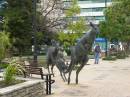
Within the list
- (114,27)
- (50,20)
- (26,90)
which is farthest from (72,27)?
(26,90)

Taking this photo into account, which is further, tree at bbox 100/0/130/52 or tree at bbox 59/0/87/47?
tree at bbox 59/0/87/47

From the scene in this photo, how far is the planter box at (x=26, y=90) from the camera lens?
42.0 feet

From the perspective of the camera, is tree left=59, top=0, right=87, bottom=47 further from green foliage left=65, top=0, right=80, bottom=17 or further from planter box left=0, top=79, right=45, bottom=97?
planter box left=0, top=79, right=45, bottom=97

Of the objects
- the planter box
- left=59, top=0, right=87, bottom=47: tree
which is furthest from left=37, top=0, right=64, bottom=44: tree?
the planter box

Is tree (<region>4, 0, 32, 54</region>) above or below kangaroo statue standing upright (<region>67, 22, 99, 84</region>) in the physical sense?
above

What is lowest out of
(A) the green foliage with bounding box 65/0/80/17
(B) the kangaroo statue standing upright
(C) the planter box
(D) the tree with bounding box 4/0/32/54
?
(C) the planter box

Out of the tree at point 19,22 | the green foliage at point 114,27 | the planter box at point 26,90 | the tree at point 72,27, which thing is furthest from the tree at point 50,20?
the planter box at point 26,90

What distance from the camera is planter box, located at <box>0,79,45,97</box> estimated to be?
504 inches

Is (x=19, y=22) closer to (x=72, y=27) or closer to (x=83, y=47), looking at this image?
(x=72, y=27)

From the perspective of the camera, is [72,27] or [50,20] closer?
[50,20]

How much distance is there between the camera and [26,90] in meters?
13.9

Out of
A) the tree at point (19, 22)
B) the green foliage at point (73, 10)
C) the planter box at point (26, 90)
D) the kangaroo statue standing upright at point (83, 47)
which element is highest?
the green foliage at point (73, 10)

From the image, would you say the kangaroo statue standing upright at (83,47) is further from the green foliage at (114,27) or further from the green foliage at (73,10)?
the green foliage at (73,10)

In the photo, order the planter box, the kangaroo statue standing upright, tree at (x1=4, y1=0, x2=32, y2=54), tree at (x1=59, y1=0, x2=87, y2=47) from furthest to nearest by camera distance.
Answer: tree at (x1=59, y1=0, x2=87, y2=47) < tree at (x1=4, y1=0, x2=32, y2=54) < the kangaroo statue standing upright < the planter box
